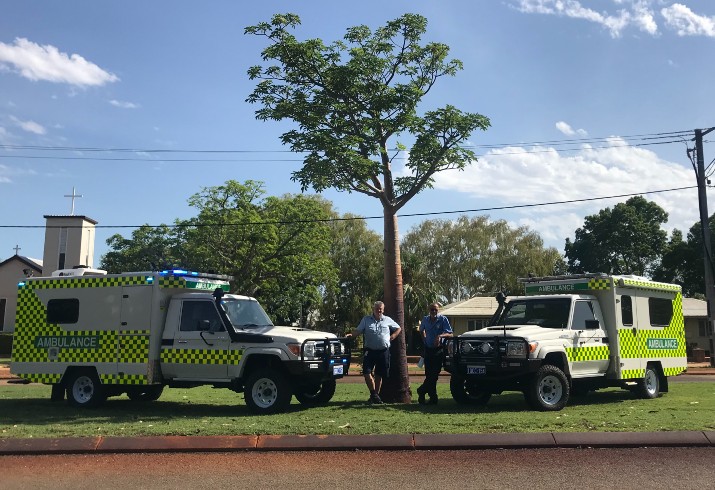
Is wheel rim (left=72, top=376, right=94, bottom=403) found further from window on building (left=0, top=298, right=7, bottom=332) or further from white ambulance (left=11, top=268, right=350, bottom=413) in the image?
window on building (left=0, top=298, right=7, bottom=332)

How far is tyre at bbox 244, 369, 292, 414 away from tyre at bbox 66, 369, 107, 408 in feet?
10.2

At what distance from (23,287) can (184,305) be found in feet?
12.1

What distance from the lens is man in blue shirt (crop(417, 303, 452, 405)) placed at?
1160cm

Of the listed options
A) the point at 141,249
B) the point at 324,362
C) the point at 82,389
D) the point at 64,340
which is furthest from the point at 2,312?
the point at 324,362

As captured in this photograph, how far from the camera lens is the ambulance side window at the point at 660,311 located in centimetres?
1341

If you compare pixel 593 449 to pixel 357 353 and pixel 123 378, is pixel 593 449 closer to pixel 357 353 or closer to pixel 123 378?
pixel 123 378

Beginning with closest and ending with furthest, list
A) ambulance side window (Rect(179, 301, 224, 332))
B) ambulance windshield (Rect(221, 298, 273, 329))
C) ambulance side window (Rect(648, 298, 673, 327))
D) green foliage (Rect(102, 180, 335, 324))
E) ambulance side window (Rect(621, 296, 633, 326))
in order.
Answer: ambulance side window (Rect(179, 301, 224, 332)) → ambulance windshield (Rect(221, 298, 273, 329)) → ambulance side window (Rect(621, 296, 633, 326)) → ambulance side window (Rect(648, 298, 673, 327)) → green foliage (Rect(102, 180, 335, 324))

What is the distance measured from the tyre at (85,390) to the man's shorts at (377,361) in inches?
192

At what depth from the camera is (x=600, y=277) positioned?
1233 centimetres

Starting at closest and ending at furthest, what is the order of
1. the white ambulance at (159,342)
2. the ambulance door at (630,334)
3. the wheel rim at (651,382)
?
the white ambulance at (159,342)
the ambulance door at (630,334)
the wheel rim at (651,382)

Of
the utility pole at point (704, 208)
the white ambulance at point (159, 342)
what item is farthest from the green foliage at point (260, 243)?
the white ambulance at point (159, 342)

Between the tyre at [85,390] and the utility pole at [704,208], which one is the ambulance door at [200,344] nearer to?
the tyre at [85,390]

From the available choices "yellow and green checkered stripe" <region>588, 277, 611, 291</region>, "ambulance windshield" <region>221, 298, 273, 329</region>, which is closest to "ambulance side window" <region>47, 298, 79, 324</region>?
"ambulance windshield" <region>221, 298, 273, 329</region>

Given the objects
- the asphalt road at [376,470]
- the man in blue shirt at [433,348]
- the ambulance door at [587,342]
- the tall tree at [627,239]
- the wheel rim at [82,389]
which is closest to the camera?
the asphalt road at [376,470]
